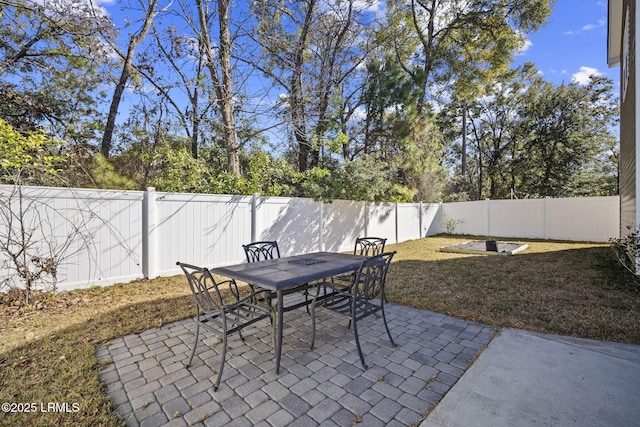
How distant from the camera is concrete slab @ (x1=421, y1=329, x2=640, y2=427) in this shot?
1.74 metres

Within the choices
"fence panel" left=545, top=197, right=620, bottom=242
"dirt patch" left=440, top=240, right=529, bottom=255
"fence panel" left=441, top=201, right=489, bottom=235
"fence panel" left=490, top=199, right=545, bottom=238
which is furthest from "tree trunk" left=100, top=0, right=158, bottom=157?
"fence panel" left=545, top=197, right=620, bottom=242

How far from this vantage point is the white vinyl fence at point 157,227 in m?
4.06

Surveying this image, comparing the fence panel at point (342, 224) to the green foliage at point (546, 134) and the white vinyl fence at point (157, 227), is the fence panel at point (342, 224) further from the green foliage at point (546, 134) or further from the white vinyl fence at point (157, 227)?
the green foliage at point (546, 134)

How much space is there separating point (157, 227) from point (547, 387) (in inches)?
221

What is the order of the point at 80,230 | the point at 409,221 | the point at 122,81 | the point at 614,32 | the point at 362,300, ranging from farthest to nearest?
1. the point at 409,221
2. the point at 122,81
3. the point at 614,32
4. the point at 80,230
5. the point at 362,300

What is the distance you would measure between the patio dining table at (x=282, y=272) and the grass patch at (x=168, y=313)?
3.94 ft

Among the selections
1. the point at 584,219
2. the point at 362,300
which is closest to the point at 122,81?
the point at 362,300

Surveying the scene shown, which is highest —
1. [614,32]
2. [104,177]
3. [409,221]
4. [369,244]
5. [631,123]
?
[614,32]

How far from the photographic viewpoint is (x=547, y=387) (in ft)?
6.70

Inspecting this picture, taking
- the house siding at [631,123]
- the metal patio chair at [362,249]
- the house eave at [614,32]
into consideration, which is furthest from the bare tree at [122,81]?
the house eave at [614,32]

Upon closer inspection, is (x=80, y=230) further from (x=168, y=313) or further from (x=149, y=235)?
(x=168, y=313)

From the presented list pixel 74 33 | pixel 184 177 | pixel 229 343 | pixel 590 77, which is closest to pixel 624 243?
pixel 229 343

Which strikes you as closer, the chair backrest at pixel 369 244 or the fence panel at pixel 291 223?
the chair backrest at pixel 369 244

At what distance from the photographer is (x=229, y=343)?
287 centimetres
